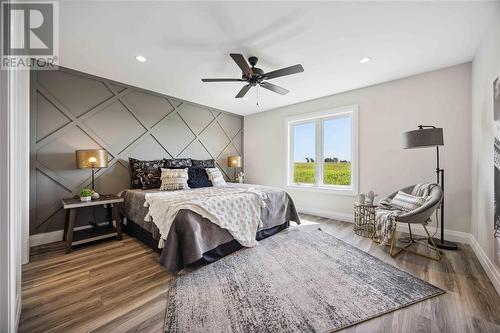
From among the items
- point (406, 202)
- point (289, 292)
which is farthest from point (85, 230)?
point (406, 202)

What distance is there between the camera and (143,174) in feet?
10.8

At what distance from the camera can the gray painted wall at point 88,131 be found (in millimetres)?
2697

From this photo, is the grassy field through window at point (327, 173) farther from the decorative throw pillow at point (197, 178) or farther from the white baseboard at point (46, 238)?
the white baseboard at point (46, 238)

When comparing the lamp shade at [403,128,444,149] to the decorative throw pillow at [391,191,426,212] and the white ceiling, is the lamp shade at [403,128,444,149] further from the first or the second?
the white ceiling

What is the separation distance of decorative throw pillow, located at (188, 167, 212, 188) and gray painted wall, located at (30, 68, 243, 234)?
2.76 ft

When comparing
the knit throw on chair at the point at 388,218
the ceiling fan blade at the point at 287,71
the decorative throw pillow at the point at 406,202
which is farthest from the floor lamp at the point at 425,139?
the ceiling fan blade at the point at 287,71

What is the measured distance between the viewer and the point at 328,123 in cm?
419

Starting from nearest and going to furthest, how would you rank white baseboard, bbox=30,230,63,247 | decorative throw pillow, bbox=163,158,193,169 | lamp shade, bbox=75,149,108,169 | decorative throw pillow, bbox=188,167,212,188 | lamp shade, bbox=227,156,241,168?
1. white baseboard, bbox=30,230,63,247
2. lamp shade, bbox=75,149,108,169
3. decorative throw pillow, bbox=188,167,212,188
4. decorative throw pillow, bbox=163,158,193,169
5. lamp shade, bbox=227,156,241,168

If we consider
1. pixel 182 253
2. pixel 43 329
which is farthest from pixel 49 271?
pixel 182 253

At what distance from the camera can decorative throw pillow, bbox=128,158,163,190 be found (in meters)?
3.25

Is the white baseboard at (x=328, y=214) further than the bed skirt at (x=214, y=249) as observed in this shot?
Yes

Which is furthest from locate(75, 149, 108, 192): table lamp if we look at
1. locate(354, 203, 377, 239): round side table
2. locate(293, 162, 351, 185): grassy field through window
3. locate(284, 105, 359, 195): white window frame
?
locate(354, 203, 377, 239): round side table

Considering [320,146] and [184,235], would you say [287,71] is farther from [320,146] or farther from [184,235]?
[320,146]

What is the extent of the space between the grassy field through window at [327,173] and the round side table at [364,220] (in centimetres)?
88
